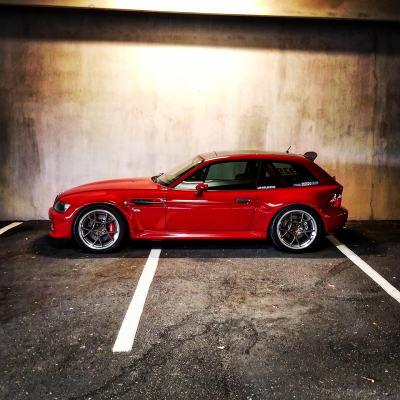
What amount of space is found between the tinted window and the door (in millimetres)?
186

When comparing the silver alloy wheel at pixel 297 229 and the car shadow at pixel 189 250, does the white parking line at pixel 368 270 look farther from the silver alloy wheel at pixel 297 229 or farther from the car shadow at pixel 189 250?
the silver alloy wheel at pixel 297 229

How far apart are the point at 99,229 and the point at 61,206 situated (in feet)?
2.03

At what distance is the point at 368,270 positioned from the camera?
17.5 ft

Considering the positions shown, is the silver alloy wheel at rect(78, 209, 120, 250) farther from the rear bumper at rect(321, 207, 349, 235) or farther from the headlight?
the rear bumper at rect(321, 207, 349, 235)

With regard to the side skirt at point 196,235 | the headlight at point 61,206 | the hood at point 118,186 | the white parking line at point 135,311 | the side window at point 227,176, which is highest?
the side window at point 227,176

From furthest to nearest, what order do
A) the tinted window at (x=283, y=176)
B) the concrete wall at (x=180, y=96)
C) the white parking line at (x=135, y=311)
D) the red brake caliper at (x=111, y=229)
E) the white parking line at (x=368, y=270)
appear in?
the concrete wall at (x=180, y=96)
the tinted window at (x=283, y=176)
the red brake caliper at (x=111, y=229)
the white parking line at (x=368, y=270)
the white parking line at (x=135, y=311)

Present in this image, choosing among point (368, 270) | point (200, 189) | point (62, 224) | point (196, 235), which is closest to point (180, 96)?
point (200, 189)

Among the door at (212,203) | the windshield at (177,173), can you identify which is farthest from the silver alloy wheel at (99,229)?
the windshield at (177,173)

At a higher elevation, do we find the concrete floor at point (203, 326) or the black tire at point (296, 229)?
the black tire at point (296, 229)

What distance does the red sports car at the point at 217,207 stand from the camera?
5.83 meters

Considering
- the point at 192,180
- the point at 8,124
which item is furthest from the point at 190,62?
the point at 8,124

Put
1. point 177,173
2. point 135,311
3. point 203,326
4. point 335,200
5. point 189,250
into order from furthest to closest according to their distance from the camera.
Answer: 1. point 177,173
2. point 189,250
3. point 335,200
4. point 135,311
5. point 203,326

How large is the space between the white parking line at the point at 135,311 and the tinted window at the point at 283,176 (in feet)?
6.20

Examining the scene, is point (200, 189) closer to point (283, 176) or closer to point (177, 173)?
point (177, 173)
